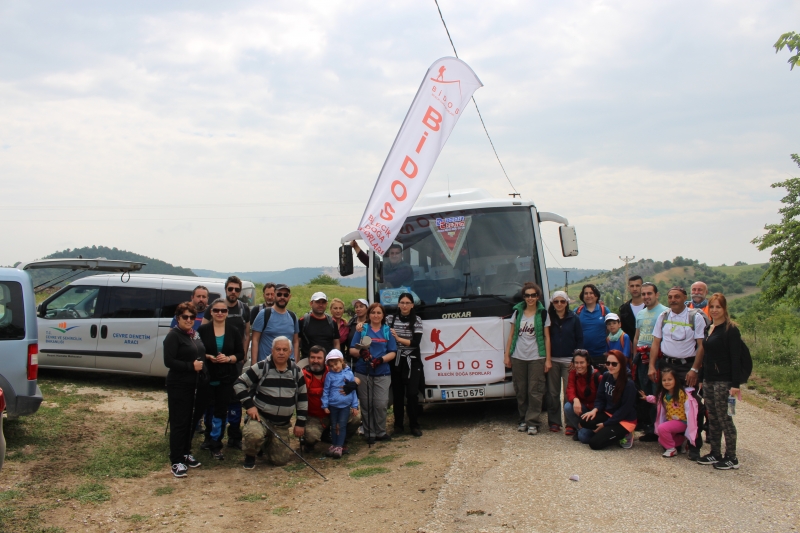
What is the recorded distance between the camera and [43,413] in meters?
8.79

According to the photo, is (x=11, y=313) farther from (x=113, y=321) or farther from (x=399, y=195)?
(x=399, y=195)

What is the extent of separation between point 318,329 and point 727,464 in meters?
4.68

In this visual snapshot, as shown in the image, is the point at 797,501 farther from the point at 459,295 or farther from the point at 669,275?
the point at 669,275

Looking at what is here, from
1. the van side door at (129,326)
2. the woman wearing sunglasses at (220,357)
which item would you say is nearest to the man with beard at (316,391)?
the woman wearing sunglasses at (220,357)

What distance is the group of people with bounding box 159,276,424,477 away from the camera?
6.82 meters

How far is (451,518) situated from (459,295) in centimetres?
409

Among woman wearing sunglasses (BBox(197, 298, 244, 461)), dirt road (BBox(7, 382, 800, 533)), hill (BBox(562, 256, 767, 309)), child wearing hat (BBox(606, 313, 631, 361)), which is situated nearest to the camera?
dirt road (BBox(7, 382, 800, 533))

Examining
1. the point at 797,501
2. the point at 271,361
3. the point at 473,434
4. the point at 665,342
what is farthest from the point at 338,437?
the point at 797,501

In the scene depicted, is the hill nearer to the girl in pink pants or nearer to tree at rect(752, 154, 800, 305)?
tree at rect(752, 154, 800, 305)

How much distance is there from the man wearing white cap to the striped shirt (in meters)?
0.91

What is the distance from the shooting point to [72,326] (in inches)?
449

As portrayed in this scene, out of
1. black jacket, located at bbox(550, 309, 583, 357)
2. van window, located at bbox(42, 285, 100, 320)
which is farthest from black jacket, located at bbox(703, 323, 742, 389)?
van window, located at bbox(42, 285, 100, 320)

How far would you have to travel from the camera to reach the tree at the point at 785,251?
14.0 meters

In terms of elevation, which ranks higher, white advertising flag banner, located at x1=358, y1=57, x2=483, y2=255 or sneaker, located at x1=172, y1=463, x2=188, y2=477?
white advertising flag banner, located at x1=358, y1=57, x2=483, y2=255
